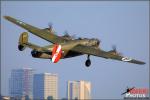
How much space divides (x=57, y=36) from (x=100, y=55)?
13.5 metres

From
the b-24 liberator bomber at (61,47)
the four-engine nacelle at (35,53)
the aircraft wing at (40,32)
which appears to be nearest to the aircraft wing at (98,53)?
the b-24 liberator bomber at (61,47)

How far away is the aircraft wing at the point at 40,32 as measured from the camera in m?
141

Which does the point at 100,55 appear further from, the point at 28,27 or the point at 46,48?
the point at 28,27

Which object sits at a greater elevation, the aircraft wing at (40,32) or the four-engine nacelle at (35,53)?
the aircraft wing at (40,32)

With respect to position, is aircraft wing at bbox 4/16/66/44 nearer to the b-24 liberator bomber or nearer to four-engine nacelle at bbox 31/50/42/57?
the b-24 liberator bomber

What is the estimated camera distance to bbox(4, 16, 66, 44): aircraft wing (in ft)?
463

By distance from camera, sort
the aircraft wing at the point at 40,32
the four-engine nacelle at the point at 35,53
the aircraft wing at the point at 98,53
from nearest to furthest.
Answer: the four-engine nacelle at the point at 35,53 < the aircraft wing at the point at 98,53 < the aircraft wing at the point at 40,32

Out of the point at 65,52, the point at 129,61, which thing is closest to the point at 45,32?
the point at 65,52

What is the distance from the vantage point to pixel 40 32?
145 metres

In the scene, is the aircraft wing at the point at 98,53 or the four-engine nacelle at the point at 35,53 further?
the aircraft wing at the point at 98,53

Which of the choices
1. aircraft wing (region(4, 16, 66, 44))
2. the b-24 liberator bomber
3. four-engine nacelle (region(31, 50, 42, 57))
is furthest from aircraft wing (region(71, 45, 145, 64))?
four-engine nacelle (region(31, 50, 42, 57))

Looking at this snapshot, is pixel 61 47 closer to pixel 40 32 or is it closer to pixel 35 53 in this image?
pixel 35 53

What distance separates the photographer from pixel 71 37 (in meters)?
142

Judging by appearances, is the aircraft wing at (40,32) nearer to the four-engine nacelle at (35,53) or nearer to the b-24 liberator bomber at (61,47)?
the b-24 liberator bomber at (61,47)
